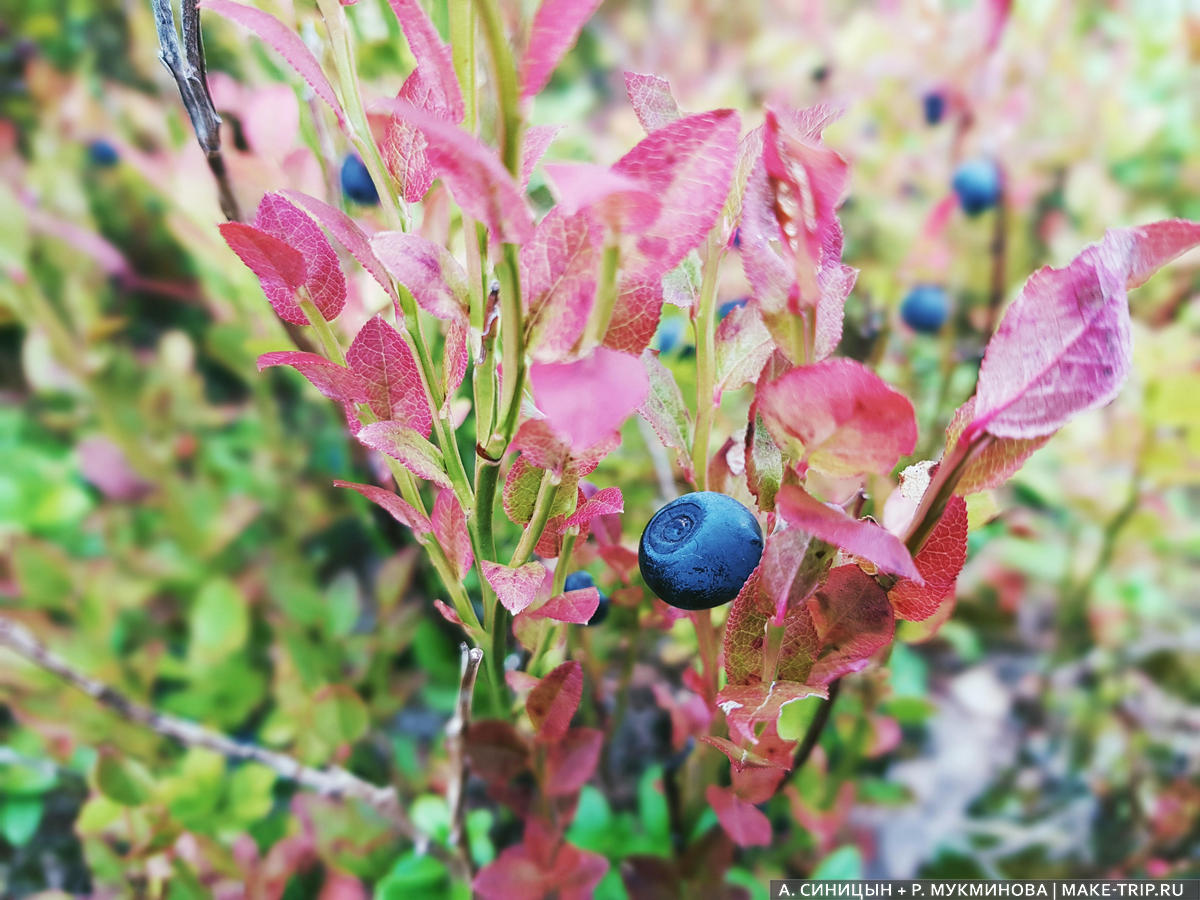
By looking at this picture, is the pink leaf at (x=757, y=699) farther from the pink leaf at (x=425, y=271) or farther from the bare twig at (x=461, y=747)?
the pink leaf at (x=425, y=271)

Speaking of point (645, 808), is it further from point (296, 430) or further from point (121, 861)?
point (296, 430)

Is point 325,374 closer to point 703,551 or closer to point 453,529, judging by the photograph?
point 453,529

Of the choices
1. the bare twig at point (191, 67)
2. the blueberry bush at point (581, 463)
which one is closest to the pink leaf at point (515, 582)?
the blueberry bush at point (581, 463)

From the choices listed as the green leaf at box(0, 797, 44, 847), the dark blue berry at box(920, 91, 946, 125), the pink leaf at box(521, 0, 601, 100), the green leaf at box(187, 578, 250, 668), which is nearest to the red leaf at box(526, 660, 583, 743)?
the pink leaf at box(521, 0, 601, 100)

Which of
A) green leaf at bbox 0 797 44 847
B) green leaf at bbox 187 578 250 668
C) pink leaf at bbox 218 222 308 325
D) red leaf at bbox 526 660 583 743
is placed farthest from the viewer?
green leaf at bbox 187 578 250 668

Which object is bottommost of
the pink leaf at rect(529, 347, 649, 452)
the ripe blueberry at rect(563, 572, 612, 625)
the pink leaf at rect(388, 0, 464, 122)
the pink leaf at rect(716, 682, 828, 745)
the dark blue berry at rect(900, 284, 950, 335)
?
the dark blue berry at rect(900, 284, 950, 335)

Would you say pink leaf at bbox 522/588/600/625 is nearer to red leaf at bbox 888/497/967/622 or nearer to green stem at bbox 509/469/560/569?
green stem at bbox 509/469/560/569

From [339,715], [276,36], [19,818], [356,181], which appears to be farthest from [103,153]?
[276,36]
